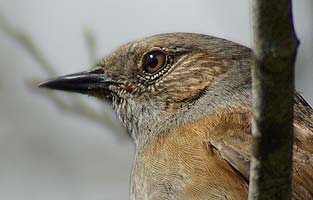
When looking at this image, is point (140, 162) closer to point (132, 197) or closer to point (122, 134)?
point (132, 197)

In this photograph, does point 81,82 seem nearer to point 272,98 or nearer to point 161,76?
point 161,76

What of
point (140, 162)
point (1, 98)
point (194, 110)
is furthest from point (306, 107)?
point (1, 98)

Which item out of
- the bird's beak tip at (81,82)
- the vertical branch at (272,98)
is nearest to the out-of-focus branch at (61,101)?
the bird's beak tip at (81,82)

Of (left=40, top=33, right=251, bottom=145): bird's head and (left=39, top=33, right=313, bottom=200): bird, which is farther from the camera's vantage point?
(left=40, top=33, right=251, bottom=145): bird's head

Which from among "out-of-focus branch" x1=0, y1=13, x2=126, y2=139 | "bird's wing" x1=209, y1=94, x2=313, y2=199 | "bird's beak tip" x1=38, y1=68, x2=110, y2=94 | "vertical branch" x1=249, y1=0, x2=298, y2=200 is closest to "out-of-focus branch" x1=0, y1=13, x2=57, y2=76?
"out-of-focus branch" x1=0, y1=13, x2=126, y2=139

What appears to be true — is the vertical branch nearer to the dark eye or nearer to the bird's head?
the bird's head

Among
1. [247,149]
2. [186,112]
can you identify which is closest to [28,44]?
[186,112]
